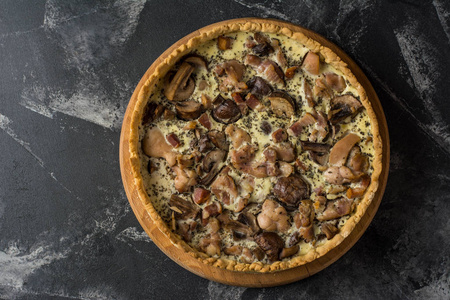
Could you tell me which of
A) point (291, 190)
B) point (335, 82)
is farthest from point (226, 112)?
point (335, 82)

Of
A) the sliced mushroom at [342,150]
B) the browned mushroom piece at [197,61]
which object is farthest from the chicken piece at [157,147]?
the sliced mushroom at [342,150]

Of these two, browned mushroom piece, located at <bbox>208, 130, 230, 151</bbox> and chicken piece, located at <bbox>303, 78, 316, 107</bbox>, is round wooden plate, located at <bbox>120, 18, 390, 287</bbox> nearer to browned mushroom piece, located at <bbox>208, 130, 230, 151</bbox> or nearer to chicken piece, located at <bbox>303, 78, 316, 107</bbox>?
chicken piece, located at <bbox>303, 78, 316, 107</bbox>

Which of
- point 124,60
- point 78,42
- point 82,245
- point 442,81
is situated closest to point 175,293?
point 82,245

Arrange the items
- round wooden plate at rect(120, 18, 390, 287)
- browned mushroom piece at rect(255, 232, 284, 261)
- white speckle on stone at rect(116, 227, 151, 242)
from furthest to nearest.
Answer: white speckle on stone at rect(116, 227, 151, 242) < round wooden plate at rect(120, 18, 390, 287) < browned mushroom piece at rect(255, 232, 284, 261)

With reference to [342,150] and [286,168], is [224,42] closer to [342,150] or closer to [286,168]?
[286,168]

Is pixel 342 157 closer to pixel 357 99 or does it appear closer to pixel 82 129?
A: pixel 357 99

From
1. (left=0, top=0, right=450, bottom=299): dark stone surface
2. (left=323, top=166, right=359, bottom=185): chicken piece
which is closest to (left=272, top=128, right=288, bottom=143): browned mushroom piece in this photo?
(left=323, top=166, right=359, bottom=185): chicken piece
